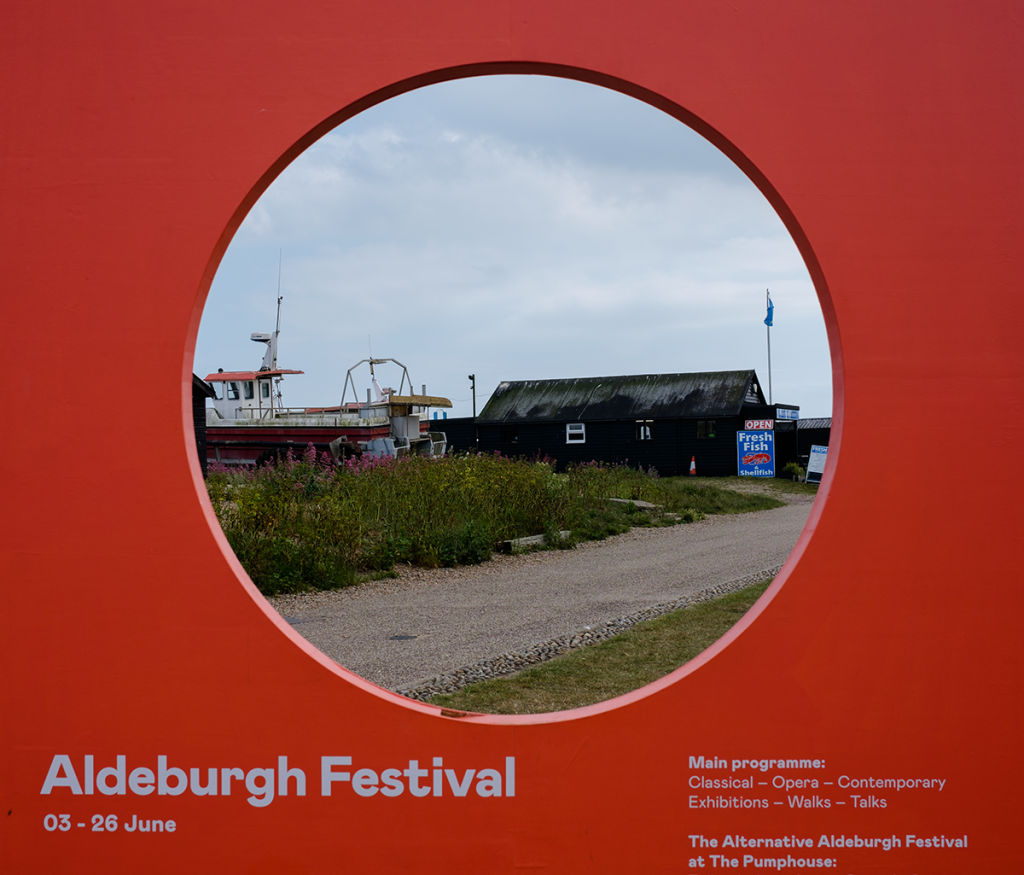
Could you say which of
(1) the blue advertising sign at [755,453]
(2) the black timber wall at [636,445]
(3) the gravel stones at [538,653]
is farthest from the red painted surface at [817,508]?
(1) the blue advertising sign at [755,453]

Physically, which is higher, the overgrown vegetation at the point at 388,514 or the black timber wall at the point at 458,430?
the black timber wall at the point at 458,430

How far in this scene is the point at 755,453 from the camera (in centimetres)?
2569

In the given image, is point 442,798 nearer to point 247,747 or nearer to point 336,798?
point 336,798

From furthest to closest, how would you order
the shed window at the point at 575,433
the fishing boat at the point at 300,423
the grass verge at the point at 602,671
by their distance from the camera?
1. the shed window at the point at 575,433
2. the fishing boat at the point at 300,423
3. the grass verge at the point at 602,671

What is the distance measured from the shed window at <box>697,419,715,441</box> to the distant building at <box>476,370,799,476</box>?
0.11 ft

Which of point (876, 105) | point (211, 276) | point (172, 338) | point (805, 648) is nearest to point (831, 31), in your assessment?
point (876, 105)

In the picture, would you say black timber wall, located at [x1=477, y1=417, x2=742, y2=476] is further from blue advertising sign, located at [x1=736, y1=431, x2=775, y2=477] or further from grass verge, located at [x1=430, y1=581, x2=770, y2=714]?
grass verge, located at [x1=430, y1=581, x2=770, y2=714]

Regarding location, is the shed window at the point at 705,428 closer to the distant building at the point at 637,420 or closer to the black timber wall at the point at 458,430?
the distant building at the point at 637,420

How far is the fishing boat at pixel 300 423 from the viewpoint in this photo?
66.9 feet

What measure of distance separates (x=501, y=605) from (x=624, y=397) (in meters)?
21.5

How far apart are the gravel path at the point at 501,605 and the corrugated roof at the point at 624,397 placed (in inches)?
615

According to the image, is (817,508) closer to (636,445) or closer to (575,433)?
(636,445)

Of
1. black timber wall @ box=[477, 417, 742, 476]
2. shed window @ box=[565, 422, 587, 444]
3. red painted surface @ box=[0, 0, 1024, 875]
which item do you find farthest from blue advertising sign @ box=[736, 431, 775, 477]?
red painted surface @ box=[0, 0, 1024, 875]

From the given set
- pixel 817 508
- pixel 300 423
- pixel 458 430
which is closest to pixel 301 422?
pixel 300 423
